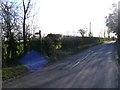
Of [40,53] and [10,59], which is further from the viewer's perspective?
[40,53]

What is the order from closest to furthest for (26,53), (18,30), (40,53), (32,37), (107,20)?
(18,30)
(26,53)
(40,53)
(32,37)
(107,20)

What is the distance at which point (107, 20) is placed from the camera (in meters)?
106

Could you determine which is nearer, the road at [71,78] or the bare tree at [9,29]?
the road at [71,78]

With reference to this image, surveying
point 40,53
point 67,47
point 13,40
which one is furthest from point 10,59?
point 67,47

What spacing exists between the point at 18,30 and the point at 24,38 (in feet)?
7.25

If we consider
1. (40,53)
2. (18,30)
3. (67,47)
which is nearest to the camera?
(18,30)

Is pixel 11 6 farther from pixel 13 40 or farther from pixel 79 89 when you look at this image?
pixel 79 89

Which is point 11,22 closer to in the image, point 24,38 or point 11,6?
point 11,6

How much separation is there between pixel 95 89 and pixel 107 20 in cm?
9417

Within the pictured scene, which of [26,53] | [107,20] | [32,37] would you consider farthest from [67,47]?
[107,20]

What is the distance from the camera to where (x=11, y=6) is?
107 ft

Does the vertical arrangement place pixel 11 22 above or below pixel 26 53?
above

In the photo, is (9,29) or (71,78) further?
(9,29)

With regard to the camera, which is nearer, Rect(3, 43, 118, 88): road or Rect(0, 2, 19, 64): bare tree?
Rect(3, 43, 118, 88): road
